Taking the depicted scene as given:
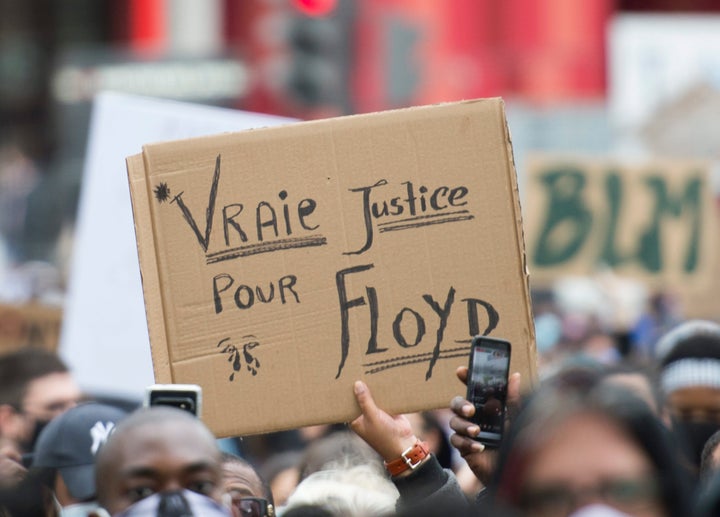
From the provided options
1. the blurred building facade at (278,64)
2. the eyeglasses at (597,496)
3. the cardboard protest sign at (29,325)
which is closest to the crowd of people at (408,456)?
the eyeglasses at (597,496)

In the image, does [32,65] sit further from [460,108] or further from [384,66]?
[460,108]

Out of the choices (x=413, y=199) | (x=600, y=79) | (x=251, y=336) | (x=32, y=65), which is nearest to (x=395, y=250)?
(x=413, y=199)

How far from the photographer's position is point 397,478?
351 cm

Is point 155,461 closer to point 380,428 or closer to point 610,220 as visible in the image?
point 380,428

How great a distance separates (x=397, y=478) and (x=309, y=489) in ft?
1.74

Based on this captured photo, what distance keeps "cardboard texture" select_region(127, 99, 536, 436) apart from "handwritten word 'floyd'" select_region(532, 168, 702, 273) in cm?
468

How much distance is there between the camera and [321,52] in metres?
12.0

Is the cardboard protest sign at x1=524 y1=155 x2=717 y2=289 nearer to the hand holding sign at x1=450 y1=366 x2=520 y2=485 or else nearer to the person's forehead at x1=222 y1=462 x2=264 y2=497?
the person's forehead at x1=222 y1=462 x2=264 y2=497

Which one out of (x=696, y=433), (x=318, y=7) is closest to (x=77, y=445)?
(x=696, y=433)

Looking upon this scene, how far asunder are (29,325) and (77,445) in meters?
3.18

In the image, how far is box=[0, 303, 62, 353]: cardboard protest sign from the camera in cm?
708

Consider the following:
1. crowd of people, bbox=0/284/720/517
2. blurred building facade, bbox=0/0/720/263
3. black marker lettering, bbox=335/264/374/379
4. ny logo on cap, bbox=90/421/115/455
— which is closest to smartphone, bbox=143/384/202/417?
crowd of people, bbox=0/284/720/517

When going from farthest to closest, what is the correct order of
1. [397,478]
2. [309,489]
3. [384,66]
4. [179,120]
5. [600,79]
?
[600,79] < [384,66] < [179,120] < [309,489] < [397,478]

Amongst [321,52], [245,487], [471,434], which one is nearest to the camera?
[471,434]
